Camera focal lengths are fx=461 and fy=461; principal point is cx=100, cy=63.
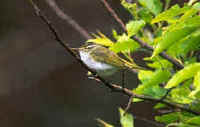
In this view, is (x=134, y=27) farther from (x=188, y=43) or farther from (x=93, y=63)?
(x=93, y=63)

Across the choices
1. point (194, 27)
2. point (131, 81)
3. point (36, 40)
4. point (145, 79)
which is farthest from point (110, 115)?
point (194, 27)

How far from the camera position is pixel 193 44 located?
0.74 meters

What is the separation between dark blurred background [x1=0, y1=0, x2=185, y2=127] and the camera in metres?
2.87

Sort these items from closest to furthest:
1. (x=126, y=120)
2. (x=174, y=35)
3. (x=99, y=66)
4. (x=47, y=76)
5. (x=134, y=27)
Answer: (x=174, y=35) → (x=134, y=27) → (x=126, y=120) → (x=99, y=66) → (x=47, y=76)

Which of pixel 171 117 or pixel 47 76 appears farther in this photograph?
pixel 47 76

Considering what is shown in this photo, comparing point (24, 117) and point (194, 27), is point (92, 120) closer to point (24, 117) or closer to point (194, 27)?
point (24, 117)

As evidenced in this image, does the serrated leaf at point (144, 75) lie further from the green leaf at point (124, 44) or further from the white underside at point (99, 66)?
the white underside at point (99, 66)

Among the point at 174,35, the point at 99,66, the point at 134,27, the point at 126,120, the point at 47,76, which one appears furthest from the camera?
the point at 47,76

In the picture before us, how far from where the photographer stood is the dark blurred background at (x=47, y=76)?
2867mm

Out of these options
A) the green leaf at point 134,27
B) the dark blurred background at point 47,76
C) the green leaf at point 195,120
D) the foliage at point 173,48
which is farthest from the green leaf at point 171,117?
the dark blurred background at point 47,76

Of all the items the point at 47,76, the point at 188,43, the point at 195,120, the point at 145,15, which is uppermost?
the point at 47,76

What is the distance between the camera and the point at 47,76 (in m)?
2.93

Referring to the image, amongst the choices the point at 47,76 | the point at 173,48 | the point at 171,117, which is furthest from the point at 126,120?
the point at 47,76

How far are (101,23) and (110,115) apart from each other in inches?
23.2
